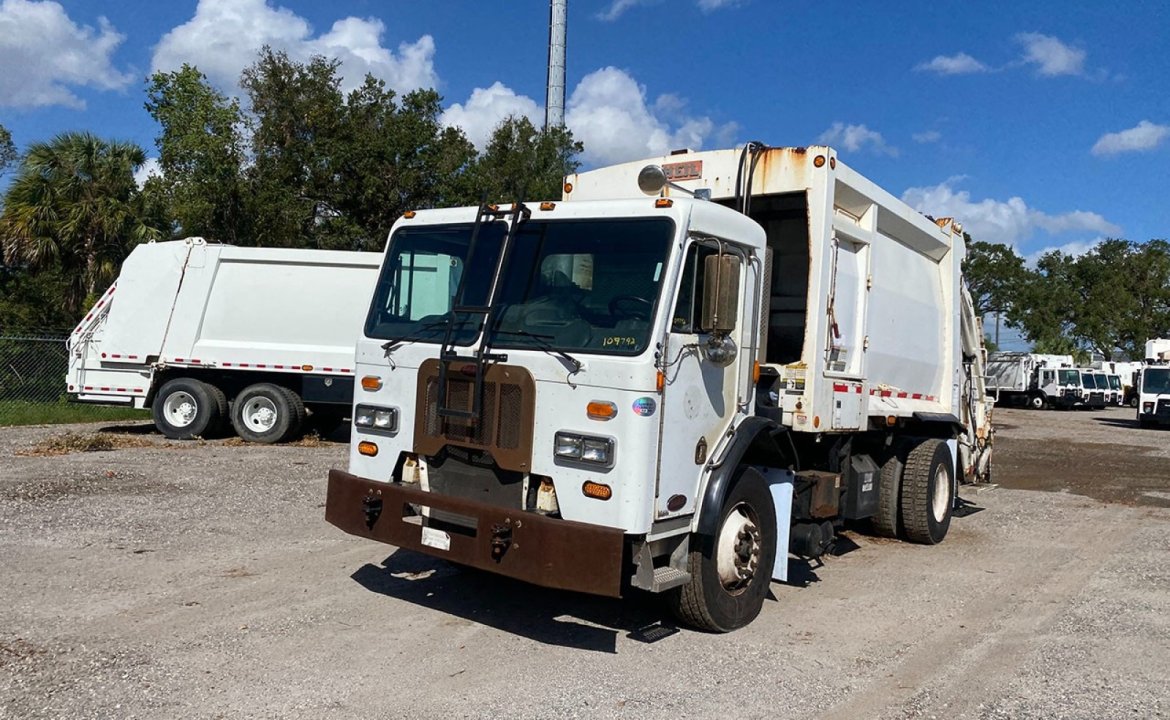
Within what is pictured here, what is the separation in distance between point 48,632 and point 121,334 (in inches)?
421

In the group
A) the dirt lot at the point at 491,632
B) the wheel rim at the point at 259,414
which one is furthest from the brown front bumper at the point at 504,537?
the wheel rim at the point at 259,414

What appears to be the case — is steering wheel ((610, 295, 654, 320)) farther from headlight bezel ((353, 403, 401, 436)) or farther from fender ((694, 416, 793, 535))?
headlight bezel ((353, 403, 401, 436))

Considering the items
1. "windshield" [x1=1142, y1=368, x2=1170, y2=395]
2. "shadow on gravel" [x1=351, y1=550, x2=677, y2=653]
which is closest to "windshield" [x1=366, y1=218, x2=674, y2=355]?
"shadow on gravel" [x1=351, y1=550, x2=677, y2=653]

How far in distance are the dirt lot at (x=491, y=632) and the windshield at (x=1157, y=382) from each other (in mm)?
24018

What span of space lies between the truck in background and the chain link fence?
36.6m

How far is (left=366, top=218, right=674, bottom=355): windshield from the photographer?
5.00m

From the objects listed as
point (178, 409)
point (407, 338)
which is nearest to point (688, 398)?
point (407, 338)

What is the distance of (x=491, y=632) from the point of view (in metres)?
5.58

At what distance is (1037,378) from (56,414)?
39359 mm

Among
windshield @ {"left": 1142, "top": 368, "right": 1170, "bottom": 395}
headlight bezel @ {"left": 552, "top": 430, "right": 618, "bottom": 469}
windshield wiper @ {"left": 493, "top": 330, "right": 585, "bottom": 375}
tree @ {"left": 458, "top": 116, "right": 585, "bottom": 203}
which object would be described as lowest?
headlight bezel @ {"left": 552, "top": 430, "right": 618, "bottom": 469}

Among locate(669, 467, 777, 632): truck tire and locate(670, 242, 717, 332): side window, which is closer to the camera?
locate(670, 242, 717, 332): side window

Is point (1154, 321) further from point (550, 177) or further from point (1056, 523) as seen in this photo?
point (1056, 523)

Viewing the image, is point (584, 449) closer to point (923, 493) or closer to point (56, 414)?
point (923, 493)

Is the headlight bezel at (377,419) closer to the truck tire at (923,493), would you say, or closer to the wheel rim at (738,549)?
the wheel rim at (738,549)
